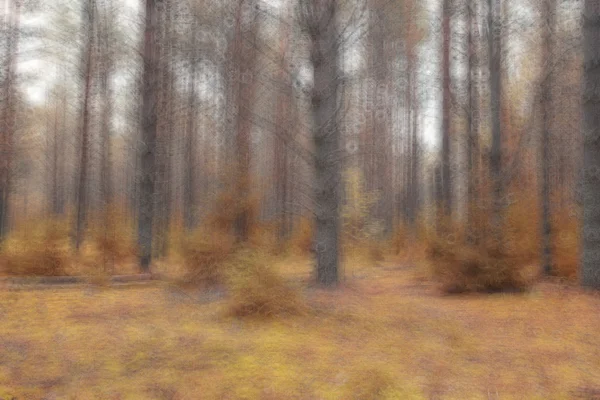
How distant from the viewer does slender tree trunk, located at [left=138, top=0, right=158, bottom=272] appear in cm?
1077

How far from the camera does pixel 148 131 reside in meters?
10.8

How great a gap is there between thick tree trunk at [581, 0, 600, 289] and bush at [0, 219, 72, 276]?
10.7 metres

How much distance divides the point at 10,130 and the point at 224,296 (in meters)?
12.6

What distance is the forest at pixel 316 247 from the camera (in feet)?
12.9

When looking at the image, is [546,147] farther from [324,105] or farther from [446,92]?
[324,105]

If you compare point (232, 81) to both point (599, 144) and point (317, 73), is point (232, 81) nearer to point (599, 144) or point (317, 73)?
point (317, 73)

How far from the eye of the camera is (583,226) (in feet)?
25.2

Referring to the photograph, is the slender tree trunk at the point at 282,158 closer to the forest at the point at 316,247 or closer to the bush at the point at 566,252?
the forest at the point at 316,247

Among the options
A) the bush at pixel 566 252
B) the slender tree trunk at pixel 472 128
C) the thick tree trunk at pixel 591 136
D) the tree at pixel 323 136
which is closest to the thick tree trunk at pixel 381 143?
the slender tree trunk at pixel 472 128

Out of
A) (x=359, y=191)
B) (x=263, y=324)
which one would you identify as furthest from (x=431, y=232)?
(x=359, y=191)

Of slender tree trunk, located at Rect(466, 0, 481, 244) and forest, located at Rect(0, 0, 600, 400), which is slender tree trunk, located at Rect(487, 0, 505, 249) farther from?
slender tree trunk, located at Rect(466, 0, 481, 244)

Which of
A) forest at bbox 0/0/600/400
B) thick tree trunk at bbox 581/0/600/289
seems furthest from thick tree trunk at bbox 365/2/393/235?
thick tree trunk at bbox 581/0/600/289

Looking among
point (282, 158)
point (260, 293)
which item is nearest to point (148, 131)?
point (260, 293)

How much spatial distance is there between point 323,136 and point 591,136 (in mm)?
4780
